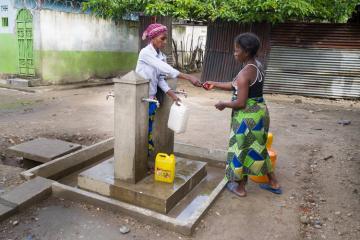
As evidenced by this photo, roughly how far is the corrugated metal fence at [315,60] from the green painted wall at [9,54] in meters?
8.48

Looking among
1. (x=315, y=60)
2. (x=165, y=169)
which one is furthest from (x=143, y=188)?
(x=315, y=60)

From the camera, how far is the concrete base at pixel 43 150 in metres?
4.49

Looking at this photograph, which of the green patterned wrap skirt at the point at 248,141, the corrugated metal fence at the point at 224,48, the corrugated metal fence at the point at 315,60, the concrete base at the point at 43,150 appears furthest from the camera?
the corrugated metal fence at the point at 224,48

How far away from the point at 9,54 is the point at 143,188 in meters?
10.1

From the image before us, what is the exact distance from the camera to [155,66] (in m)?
3.78

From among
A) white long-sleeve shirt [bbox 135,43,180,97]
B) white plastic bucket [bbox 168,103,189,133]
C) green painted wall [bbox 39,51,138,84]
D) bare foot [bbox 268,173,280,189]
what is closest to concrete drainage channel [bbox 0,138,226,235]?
Answer: bare foot [bbox 268,173,280,189]

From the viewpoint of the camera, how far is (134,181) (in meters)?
3.69

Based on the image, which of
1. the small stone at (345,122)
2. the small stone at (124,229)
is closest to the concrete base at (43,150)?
the small stone at (124,229)

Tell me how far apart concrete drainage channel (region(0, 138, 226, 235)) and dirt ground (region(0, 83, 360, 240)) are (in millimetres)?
81

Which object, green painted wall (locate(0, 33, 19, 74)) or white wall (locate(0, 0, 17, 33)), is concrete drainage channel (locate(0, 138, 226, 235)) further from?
white wall (locate(0, 0, 17, 33))

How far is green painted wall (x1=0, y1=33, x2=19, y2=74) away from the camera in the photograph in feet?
37.3

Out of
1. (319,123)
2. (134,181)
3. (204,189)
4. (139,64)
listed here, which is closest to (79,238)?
(134,181)

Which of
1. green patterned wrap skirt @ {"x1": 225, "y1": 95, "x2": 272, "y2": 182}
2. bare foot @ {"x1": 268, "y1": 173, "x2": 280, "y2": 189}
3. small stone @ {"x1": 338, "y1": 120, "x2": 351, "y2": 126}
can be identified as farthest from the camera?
small stone @ {"x1": 338, "y1": 120, "x2": 351, "y2": 126}

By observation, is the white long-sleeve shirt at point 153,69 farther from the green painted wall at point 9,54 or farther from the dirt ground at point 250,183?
the green painted wall at point 9,54
